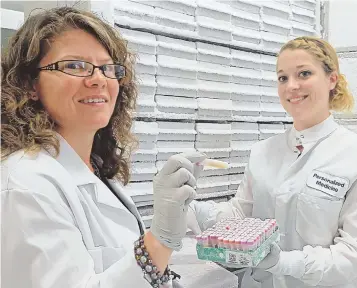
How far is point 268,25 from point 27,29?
1705 millimetres

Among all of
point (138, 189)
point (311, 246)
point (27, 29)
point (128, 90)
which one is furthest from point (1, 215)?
point (311, 246)

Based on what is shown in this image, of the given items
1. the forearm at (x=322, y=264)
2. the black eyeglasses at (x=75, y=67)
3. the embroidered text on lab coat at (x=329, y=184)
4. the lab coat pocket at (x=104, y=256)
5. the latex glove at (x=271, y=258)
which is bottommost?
the forearm at (x=322, y=264)

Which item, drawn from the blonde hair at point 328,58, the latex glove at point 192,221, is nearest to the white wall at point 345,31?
the blonde hair at point 328,58

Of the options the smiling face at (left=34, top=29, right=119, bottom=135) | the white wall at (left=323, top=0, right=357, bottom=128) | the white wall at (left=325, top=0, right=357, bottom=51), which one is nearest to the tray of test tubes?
the smiling face at (left=34, top=29, right=119, bottom=135)

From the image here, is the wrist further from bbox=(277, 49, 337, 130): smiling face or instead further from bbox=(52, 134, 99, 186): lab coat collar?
bbox=(277, 49, 337, 130): smiling face

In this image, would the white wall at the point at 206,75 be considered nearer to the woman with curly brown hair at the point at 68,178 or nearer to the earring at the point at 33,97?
the woman with curly brown hair at the point at 68,178

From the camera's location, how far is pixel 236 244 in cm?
153

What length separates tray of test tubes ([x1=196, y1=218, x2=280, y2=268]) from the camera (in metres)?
1.52

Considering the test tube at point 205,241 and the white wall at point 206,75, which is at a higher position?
the white wall at point 206,75

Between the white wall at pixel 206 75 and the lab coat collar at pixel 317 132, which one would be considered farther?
the lab coat collar at pixel 317 132

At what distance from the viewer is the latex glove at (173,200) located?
3.67 ft

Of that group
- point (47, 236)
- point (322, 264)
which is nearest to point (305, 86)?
point (322, 264)

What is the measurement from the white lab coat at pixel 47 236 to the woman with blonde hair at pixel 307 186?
86 centimetres

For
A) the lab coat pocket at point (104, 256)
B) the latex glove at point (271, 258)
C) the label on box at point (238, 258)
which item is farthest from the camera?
the latex glove at point (271, 258)
